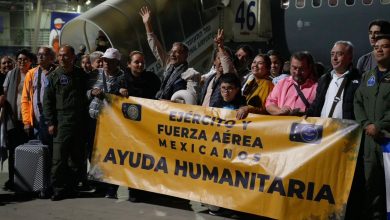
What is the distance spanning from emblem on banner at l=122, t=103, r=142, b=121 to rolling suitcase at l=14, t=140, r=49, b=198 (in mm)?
1235

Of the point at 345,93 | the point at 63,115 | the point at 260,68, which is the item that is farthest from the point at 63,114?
the point at 345,93

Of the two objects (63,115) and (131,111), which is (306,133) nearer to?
(131,111)

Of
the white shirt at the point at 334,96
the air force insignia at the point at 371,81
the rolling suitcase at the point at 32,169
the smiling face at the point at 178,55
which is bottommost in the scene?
the rolling suitcase at the point at 32,169

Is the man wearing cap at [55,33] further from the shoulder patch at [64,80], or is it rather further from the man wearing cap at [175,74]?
the man wearing cap at [175,74]

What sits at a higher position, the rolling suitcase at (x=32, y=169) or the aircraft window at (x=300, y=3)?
the aircraft window at (x=300, y=3)

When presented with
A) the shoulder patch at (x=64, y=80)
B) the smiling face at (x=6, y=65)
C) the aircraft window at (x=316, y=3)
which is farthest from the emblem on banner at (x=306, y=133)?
the aircraft window at (x=316, y=3)

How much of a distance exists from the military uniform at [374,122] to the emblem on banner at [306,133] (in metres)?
0.41

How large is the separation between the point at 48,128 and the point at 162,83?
158 cm

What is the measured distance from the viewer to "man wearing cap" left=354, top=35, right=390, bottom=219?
200 inches

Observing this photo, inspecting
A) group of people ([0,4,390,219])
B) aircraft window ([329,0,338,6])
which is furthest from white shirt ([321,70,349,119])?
aircraft window ([329,0,338,6])

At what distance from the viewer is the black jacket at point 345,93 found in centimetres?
538

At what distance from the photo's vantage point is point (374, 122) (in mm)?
5109

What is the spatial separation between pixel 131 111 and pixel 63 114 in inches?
36.6

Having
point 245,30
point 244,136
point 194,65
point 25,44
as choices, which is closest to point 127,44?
point 194,65
